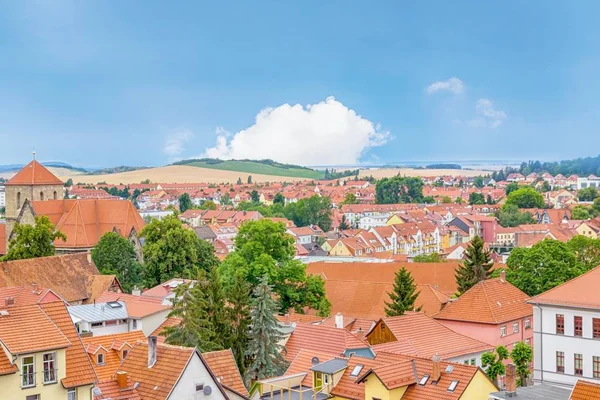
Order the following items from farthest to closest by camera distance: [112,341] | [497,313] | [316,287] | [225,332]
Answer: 1. [316,287]
2. [497,313]
3. [225,332]
4. [112,341]

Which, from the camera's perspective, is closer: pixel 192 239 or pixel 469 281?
pixel 469 281

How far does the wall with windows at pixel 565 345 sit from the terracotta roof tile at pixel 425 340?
10.8ft

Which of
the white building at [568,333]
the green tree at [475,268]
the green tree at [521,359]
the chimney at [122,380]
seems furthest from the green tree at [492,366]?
the green tree at [475,268]

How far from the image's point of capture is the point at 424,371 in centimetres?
Answer: 3638

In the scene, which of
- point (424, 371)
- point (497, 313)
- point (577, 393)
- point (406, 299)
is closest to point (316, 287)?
point (406, 299)

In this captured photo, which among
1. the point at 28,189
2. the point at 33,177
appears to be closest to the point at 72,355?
the point at 28,189

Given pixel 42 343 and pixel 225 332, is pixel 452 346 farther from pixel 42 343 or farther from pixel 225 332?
pixel 42 343

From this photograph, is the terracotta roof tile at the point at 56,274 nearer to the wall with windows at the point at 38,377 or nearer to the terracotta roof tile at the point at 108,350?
the terracotta roof tile at the point at 108,350

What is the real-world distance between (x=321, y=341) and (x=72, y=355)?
17.6 m

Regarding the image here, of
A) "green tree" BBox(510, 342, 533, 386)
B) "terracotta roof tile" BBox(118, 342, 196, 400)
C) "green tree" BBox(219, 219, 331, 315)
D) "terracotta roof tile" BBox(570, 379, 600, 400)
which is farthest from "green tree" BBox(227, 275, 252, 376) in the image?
"terracotta roof tile" BBox(570, 379, 600, 400)

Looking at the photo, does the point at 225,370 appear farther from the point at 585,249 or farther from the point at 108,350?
the point at 585,249

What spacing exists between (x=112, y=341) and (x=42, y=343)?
488 inches

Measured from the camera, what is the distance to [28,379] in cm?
2878

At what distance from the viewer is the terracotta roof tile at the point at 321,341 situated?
44.3 meters
